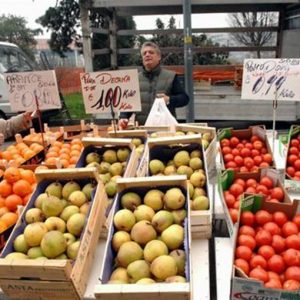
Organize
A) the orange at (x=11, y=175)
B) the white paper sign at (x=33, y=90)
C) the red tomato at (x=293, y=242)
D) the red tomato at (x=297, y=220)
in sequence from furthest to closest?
the white paper sign at (x=33, y=90) < the orange at (x=11, y=175) < the red tomato at (x=297, y=220) < the red tomato at (x=293, y=242)

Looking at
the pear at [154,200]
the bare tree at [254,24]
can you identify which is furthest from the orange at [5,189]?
the bare tree at [254,24]

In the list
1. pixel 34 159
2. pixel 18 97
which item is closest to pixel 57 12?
pixel 18 97

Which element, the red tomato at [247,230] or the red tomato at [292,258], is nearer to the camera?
the red tomato at [292,258]

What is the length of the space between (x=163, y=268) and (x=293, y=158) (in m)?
1.32

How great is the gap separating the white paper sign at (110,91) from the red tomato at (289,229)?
141 centimetres

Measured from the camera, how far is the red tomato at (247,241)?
1445 millimetres

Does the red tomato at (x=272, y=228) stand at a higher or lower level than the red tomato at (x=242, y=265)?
higher

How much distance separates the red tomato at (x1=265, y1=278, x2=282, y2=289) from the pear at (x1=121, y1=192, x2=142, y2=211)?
0.60 metres

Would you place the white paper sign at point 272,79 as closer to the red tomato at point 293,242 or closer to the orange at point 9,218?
the red tomato at point 293,242

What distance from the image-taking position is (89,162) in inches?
78.0

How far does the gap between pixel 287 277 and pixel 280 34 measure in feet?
17.2

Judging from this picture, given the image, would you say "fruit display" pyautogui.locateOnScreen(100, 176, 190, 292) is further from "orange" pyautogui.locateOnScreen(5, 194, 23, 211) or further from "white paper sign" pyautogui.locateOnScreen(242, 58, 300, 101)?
"white paper sign" pyautogui.locateOnScreen(242, 58, 300, 101)

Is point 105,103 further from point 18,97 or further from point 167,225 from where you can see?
point 167,225

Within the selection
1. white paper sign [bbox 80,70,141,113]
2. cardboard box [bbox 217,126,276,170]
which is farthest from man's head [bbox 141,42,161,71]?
cardboard box [bbox 217,126,276,170]
